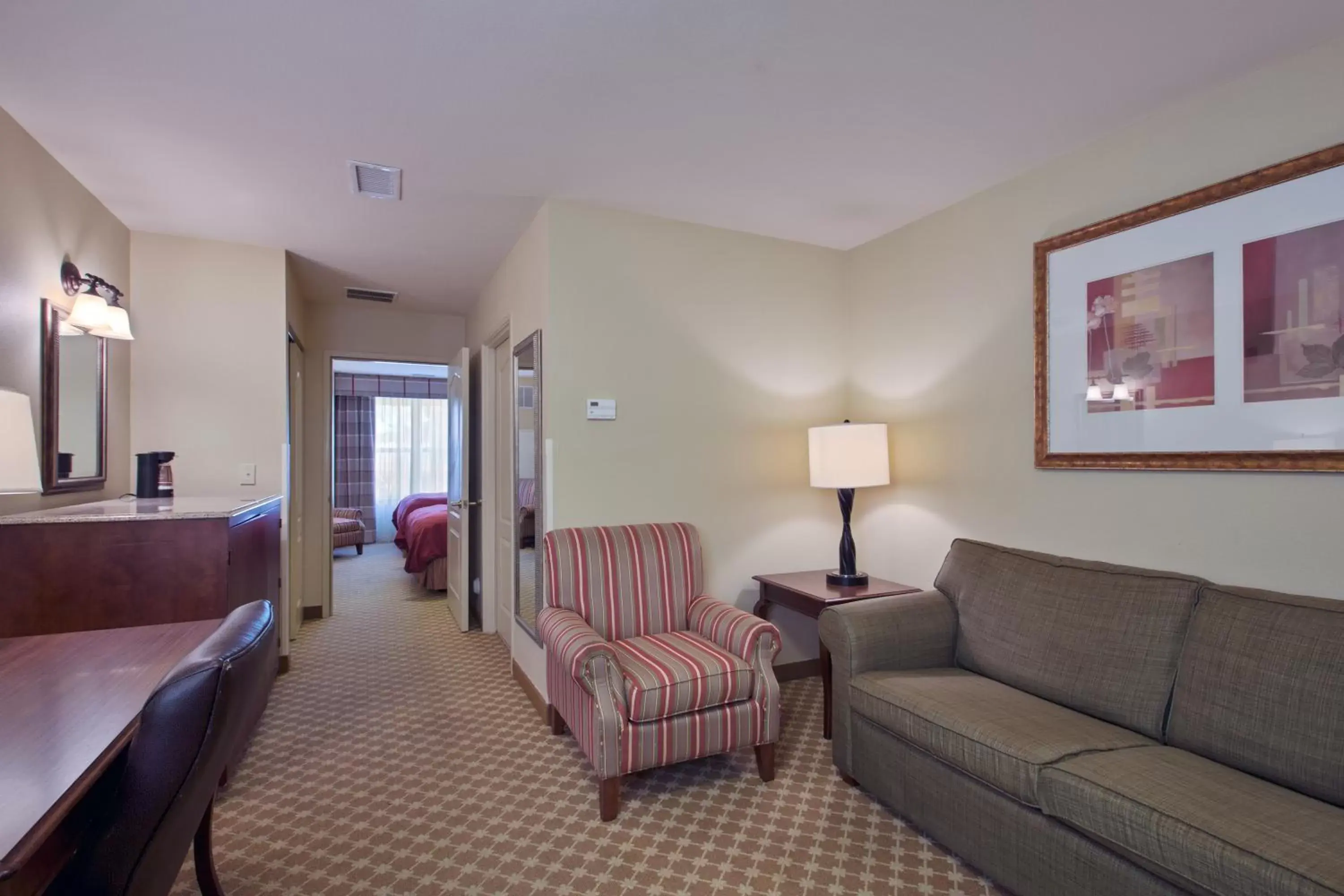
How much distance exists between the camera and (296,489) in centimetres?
434

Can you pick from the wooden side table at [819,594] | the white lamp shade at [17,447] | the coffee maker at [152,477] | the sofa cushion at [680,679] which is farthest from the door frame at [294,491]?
the wooden side table at [819,594]

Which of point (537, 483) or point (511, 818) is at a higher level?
point (537, 483)

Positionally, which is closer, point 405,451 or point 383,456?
point 383,456

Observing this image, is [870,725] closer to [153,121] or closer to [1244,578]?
[1244,578]

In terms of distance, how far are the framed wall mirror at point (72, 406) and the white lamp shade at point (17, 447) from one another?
1127 millimetres

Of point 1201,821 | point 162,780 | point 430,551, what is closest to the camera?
point 162,780

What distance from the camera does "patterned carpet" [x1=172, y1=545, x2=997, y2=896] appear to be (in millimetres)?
1894

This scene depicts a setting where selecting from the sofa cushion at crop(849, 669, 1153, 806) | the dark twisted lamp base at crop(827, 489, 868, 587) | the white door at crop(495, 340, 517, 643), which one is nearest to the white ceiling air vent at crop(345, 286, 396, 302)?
the white door at crop(495, 340, 517, 643)

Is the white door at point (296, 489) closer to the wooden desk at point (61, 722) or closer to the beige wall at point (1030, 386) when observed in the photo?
the wooden desk at point (61, 722)

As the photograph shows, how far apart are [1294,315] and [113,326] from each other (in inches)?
171

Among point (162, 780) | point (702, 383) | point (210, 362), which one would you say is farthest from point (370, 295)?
point (162, 780)

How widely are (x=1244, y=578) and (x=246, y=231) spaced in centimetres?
456

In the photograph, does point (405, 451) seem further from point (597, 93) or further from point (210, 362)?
point (597, 93)

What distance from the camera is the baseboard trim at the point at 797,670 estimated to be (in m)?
3.50
